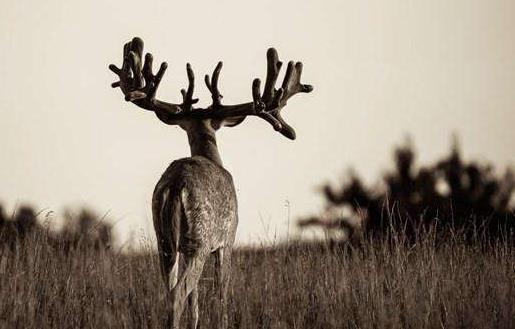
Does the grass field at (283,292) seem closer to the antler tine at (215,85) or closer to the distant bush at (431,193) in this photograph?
the antler tine at (215,85)

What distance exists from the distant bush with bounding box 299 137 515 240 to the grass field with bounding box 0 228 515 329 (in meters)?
11.9

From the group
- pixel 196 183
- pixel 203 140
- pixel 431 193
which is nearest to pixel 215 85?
pixel 203 140

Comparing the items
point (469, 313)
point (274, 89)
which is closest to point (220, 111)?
point (274, 89)

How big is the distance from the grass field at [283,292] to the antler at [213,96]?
1461mm

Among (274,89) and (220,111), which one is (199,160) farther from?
(274,89)

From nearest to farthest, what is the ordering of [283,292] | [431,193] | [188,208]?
[188,208], [283,292], [431,193]

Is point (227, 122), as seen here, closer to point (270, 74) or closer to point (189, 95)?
point (189, 95)

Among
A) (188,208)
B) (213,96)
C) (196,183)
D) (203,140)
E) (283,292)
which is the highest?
(213,96)

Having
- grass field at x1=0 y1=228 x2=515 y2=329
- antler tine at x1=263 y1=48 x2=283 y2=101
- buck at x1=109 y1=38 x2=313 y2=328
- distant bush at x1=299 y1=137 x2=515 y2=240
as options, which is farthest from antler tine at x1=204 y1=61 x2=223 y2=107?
distant bush at x1=299 y1=137 x2=515 y2=240

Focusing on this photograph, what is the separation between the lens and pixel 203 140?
28.6 ft

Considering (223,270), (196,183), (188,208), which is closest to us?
(188,208)

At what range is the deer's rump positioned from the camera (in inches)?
274

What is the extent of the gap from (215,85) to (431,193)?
1523cm

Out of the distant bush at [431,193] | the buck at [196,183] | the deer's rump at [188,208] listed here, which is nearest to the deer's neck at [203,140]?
the buck at [196,183]
